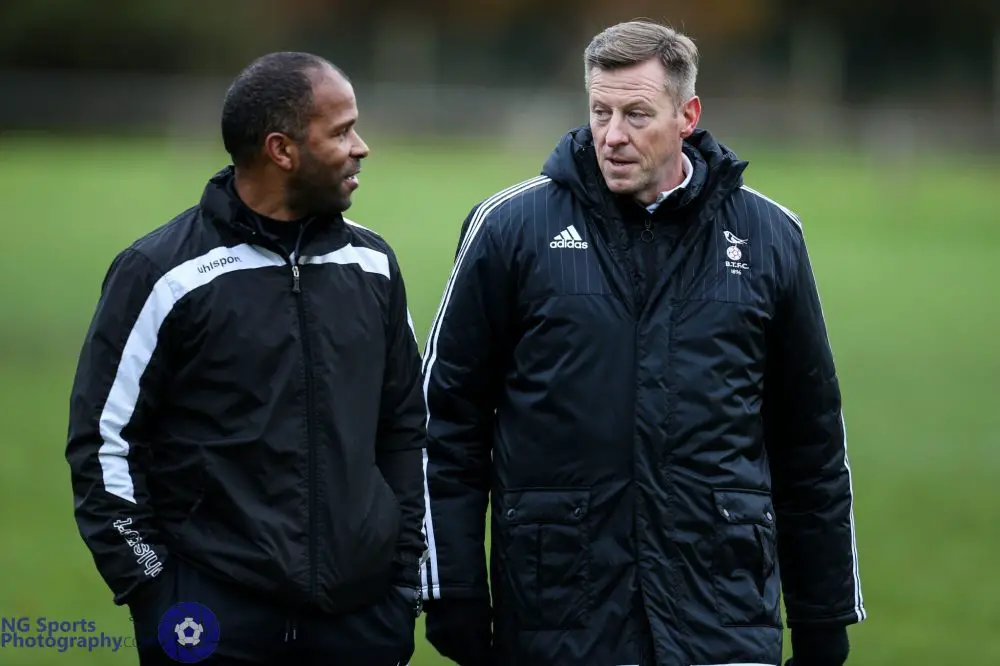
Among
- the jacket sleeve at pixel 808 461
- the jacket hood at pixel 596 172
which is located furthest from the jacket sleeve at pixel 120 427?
the jacket sleeve at pixel 808 461

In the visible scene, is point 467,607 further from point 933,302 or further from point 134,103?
point 134,103

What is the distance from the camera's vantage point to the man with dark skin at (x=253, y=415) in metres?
3.44

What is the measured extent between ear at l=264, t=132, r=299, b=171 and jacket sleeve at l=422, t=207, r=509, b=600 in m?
0.62

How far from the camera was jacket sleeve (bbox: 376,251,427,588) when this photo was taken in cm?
374

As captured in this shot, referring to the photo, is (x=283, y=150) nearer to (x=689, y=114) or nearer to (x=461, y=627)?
(x=689, y=114)

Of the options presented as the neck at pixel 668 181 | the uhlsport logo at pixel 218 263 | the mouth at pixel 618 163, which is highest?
the mouth at pixel 618 163

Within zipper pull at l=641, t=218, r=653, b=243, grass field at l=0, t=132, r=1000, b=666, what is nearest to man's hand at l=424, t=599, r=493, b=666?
zipper pull at l=641, t=218, r=653, b=243

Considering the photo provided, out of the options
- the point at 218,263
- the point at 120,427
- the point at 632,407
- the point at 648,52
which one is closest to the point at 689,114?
the point at 648,52

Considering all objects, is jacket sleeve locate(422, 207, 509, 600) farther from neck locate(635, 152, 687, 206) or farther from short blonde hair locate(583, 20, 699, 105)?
short blonde hair locate(583, 20, 699, 105)

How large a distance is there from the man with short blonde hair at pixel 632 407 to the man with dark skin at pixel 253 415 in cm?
39

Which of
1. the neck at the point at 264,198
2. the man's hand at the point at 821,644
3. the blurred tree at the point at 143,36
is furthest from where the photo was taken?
the blurred tree at the point at 143,36

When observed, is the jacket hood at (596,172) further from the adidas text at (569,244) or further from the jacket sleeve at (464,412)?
the jacket sleeve at (464,412)

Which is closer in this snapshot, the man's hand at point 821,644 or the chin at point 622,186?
the chin at point 622,186

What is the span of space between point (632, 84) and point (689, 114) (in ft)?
0.73
